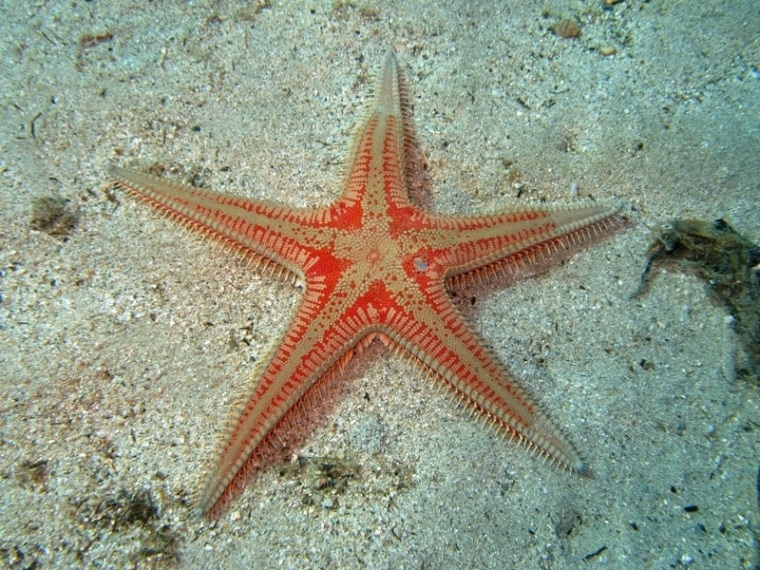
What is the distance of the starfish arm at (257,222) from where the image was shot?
4.16 meters

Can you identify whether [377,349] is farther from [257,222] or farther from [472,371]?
[257,222]

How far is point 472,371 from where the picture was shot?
12.7ft

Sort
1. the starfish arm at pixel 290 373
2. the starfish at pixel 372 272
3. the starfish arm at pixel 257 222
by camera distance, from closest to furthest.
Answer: the starfish arm at pixel 290 373, the starfish at pixel 372 272, the starfish arm at pixel 257 222

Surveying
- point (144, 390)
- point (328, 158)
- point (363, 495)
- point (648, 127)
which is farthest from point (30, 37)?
point (648, 127)

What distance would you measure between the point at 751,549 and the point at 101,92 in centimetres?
690

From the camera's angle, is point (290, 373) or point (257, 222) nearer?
point (290, 373)

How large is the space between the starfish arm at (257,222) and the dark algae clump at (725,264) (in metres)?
2.93

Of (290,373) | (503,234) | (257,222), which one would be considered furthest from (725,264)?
(257,222)

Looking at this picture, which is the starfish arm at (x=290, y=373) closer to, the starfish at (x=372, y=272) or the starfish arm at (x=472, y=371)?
the starfish at (x=372, y=272)

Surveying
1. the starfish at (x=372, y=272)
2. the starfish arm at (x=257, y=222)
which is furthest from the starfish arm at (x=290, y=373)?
the starfish arm at (x=257, y=222)

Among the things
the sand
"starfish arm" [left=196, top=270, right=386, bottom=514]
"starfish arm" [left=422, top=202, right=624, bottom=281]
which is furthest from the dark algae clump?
"starfish arm" [left=196, top=270, right=386, bottom=514]

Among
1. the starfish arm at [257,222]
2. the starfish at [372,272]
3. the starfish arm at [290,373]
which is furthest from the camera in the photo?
the starfish arm at [257,222]

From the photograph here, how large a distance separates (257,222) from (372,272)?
1048 millimetres

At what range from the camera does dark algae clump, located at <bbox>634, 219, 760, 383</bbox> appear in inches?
165
